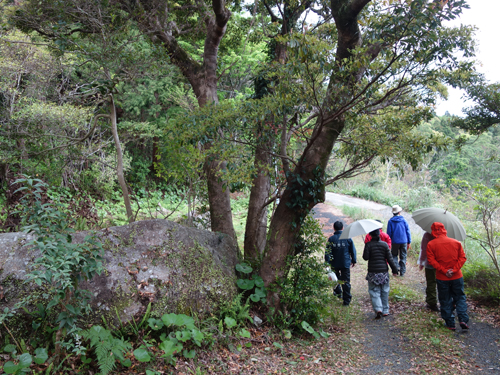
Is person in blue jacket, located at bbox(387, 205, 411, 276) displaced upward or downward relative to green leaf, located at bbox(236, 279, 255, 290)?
upward

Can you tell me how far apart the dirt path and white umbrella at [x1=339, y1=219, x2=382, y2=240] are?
5.32ft

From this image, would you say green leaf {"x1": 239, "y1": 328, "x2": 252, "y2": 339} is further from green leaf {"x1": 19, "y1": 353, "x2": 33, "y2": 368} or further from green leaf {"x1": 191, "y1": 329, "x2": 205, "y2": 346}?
green leaf {"x1": 19, "y1": 353, "x2": 33, "y2": 368}

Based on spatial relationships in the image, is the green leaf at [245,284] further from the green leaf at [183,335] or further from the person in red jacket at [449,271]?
the person in red jacket at [449,271]

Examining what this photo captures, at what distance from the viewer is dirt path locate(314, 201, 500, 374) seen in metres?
4.37

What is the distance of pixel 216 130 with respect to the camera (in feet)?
17.6

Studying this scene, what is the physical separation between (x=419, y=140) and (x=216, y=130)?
3588 mm

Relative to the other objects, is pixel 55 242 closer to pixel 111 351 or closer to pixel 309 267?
pixel 111 351

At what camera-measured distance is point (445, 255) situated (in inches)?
201

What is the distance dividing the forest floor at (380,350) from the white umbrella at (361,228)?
1.52 metres

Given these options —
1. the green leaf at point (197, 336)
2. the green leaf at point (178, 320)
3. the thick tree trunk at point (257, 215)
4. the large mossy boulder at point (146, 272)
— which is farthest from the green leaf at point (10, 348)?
the thick tree trunk at point (257, 215)

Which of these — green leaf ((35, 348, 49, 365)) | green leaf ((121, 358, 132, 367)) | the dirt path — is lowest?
the dirt path

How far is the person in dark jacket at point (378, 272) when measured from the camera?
238 inches

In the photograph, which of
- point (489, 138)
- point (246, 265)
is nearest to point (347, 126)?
point (246, 265)

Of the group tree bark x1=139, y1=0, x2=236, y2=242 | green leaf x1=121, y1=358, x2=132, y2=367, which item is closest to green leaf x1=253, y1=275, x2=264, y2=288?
tree bark x1=139, y1=0, x2=236, y2=242
